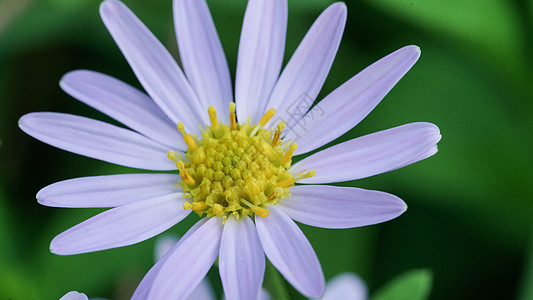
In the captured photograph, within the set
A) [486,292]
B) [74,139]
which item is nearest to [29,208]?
[74,139]

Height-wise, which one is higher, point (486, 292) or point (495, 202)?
point (495, 202)

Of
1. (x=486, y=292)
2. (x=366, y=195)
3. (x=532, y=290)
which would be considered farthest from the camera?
(x=486, y=292)

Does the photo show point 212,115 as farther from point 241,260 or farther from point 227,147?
point 241,260

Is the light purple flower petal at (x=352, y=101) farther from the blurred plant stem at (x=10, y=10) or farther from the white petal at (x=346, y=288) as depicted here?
the blurred plant stem at (x=10, y=10)

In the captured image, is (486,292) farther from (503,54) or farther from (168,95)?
(168,95)

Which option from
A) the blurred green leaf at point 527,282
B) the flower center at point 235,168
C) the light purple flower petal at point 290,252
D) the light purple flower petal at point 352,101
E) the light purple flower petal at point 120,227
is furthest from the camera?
the blurred green leaf at point 527,282

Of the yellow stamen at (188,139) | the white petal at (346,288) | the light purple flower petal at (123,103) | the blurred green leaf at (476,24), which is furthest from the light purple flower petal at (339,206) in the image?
the blurred green leaf at (476,24)

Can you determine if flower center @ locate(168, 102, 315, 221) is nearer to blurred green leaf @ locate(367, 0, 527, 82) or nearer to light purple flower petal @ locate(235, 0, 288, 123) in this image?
light purple flower petal @ locate(235, 0, 288, 123)

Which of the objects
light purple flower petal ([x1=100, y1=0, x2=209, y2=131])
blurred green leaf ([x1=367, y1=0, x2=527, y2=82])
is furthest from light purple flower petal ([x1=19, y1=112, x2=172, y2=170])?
blurred green leaf ([x1=367, y1=0, x2=527, y2=82])
